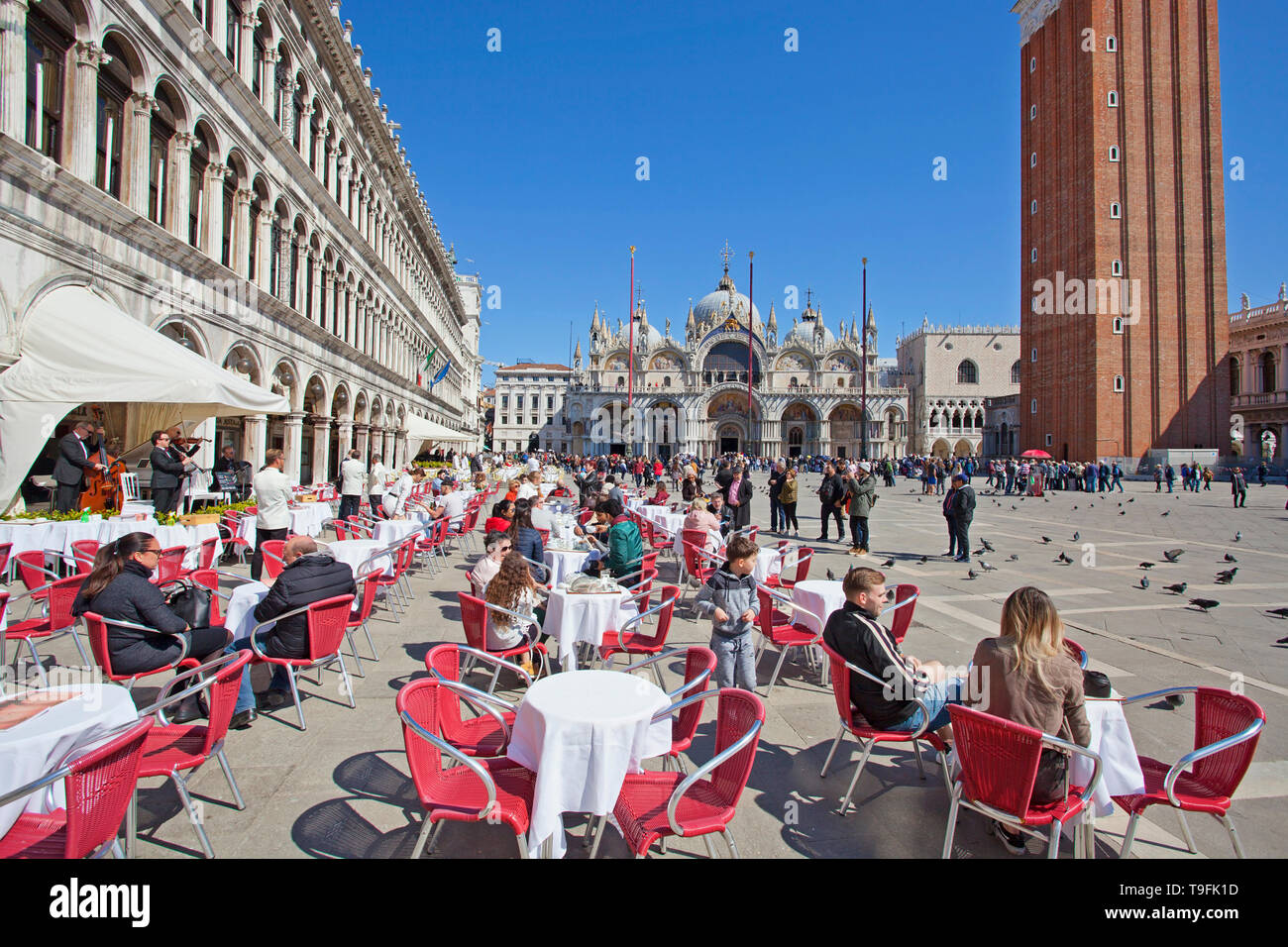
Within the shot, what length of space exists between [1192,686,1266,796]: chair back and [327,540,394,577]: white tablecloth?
627cm

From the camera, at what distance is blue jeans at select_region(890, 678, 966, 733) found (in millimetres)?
3572

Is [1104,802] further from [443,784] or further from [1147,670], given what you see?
[1147,670]

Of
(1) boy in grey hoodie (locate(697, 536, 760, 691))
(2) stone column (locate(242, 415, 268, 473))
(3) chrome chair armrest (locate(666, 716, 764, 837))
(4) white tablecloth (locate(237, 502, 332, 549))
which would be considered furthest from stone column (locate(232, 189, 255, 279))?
(3) chrome chair armrest (locate(666, 716, 764, 837))

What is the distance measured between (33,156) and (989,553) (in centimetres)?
1557

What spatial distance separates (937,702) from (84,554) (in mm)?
7898

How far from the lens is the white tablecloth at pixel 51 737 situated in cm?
242

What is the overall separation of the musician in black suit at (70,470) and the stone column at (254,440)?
676 centimetres

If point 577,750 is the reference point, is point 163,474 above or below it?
above

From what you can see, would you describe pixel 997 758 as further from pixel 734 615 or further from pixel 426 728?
pixel 426 728

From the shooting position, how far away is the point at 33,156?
27.5 ft

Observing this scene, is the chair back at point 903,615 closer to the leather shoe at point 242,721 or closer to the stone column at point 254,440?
the leather shoe at point 242,721

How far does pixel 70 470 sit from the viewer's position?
8.56m

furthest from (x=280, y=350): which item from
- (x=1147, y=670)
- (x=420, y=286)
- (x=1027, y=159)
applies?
(x=1027, y=159)

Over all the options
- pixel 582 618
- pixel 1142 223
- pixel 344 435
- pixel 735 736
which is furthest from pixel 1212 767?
pixel 1142 223
